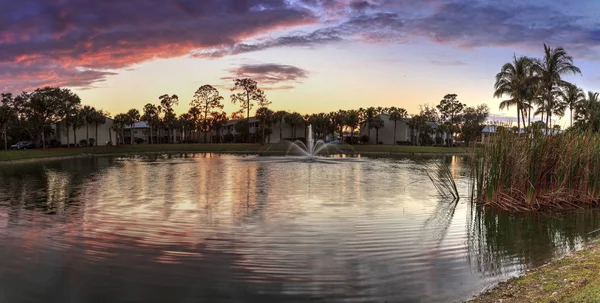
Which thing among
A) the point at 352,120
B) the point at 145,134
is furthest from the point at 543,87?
the point at 145,134

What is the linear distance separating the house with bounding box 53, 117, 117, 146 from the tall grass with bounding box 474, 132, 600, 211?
283ft

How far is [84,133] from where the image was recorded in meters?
94.3

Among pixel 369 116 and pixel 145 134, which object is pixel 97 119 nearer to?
pixel 145 134

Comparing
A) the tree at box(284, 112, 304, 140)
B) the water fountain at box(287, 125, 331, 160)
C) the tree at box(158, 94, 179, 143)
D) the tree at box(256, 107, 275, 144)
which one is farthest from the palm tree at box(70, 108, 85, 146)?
Result: the water fountain at box(287, 125, 331, 160)

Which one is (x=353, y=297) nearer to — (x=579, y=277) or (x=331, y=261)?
(x=331, y=261)

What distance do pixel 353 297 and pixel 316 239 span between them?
13.9ft

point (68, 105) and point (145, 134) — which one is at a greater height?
point (68, 105)

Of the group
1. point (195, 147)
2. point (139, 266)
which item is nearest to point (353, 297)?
point (139, 266)

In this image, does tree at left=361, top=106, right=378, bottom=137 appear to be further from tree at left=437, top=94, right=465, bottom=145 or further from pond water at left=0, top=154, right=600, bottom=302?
pond water at left=0, top=154, right=600, bottom=302

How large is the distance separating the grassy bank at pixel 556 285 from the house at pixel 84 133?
91.6 metres

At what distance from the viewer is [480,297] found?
292 inches

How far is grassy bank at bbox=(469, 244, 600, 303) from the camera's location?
636 cm

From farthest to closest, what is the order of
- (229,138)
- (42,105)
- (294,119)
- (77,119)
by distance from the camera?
(229,138) → (294,119) → (77,119) → (42,105)

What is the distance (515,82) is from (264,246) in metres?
55.4
